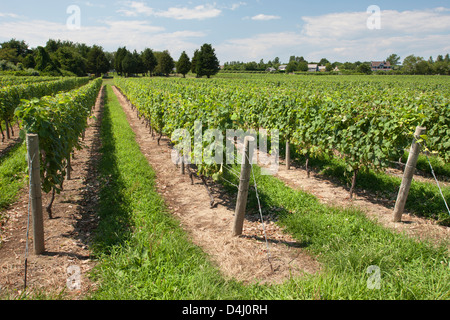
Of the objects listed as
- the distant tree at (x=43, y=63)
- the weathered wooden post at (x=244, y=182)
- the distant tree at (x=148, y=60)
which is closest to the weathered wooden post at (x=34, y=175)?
the weathered wooden post at (x=244, y=182)

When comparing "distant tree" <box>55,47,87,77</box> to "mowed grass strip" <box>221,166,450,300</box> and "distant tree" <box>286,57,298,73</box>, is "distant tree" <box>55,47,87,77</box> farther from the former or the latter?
"mowed grass strip" <box>221,166,450,300</box>

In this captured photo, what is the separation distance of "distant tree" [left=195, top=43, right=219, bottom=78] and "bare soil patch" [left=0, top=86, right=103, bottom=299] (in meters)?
69.5

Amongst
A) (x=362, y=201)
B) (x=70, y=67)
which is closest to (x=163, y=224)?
(x=362, y=201)

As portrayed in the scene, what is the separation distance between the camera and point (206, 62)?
71.8 meters

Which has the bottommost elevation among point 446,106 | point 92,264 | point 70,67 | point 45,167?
point 92,264

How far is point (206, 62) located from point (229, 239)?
238 ft

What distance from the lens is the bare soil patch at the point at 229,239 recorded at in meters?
3.73

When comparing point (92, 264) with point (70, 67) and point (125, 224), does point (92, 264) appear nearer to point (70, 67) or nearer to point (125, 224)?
point (125, 224)

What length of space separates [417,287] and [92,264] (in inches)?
158

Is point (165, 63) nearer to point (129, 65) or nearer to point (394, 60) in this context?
point (129, 65)

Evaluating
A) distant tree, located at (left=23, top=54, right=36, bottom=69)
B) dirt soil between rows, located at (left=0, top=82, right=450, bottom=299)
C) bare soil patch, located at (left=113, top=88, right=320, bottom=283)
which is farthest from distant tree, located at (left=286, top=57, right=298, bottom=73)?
bare soil patch, located at (left=113, top=88, right=320, bottom=283)

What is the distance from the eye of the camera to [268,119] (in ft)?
29.3

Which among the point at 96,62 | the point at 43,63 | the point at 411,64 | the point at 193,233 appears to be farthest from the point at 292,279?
the point at 96,62

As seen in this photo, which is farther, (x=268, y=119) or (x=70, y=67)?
(x=70, y=67)
